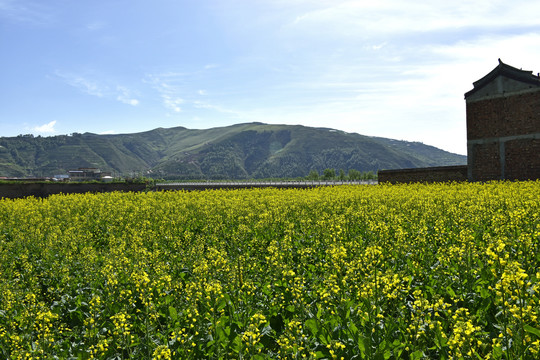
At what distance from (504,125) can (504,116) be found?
717 mm

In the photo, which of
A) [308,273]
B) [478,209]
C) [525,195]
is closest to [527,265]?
[308,273]

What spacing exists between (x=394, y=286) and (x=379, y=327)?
96 cm

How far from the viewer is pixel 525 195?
1504 centimetres

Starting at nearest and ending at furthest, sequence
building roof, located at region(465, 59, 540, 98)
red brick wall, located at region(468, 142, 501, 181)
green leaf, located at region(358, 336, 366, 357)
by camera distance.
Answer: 1. green leaf, located at region(358, 336, 366, 357)
2. building roof, located at region(465, 59, 540, 98)
3. red brick wall, located at region(468, 142, 501, 181)

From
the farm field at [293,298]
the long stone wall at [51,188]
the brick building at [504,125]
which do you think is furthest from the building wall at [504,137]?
the long stone wall at [51,188]

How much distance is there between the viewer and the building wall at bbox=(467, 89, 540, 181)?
2758cm

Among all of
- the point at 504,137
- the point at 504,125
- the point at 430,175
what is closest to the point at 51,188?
the point at 430,175

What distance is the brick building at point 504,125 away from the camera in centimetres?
2759

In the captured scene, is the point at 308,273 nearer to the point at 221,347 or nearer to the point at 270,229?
the point at 221,347

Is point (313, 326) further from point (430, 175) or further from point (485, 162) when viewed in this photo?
point (430, 175)

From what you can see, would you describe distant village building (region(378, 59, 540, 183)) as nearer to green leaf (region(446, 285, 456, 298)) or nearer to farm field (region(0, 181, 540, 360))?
farm field (region(0, 181, 540, 360))

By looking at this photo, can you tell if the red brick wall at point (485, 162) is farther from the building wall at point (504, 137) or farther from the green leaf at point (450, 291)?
the green leaf at point (450, 291)

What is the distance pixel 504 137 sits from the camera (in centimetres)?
2883

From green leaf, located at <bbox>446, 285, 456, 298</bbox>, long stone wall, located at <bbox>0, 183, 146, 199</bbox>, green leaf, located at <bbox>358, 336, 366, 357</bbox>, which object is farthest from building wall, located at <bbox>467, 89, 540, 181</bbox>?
long stone wall, located at <bbox>0, 183, 146, 199</bbox>
